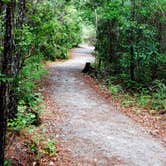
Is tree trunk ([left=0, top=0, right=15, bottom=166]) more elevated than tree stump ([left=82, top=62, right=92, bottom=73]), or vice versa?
tree trunk ([left=0, top=0, right=15, bottom=166])

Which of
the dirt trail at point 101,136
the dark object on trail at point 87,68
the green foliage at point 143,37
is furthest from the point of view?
the dark object on trail at point 87,68

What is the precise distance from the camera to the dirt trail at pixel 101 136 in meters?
7.54

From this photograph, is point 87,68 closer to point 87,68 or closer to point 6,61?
point 87,68

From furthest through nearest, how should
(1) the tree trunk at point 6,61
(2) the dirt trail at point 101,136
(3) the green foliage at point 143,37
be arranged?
(3) the green foliage at point 143,37 < (2) the dirt trail at point 101,136 < (1) the tree trunk at point 6,61

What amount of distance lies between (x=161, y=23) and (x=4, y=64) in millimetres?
12674

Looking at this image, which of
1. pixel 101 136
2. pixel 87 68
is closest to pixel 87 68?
pixel 87 68

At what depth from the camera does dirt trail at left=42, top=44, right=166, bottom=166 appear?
754 cm

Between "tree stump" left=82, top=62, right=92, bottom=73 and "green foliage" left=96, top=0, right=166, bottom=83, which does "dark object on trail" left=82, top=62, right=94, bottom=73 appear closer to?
"tree stump" left=82, top=62, right=92, bottom=73

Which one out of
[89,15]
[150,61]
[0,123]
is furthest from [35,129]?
[89,15]

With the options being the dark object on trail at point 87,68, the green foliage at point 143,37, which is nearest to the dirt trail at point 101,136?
the green foliage at point 143,37

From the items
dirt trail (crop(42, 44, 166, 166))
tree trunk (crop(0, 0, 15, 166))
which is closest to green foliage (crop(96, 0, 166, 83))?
dirt trail (crop(42, 44, 166, 166))

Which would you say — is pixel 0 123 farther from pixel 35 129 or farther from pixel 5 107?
pixel 35 129

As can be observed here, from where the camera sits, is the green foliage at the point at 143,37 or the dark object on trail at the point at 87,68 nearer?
the green foliage at the point at 143,37

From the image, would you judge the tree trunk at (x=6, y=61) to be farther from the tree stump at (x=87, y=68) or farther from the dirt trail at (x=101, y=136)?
the tree stump at (x=87, y=68)
